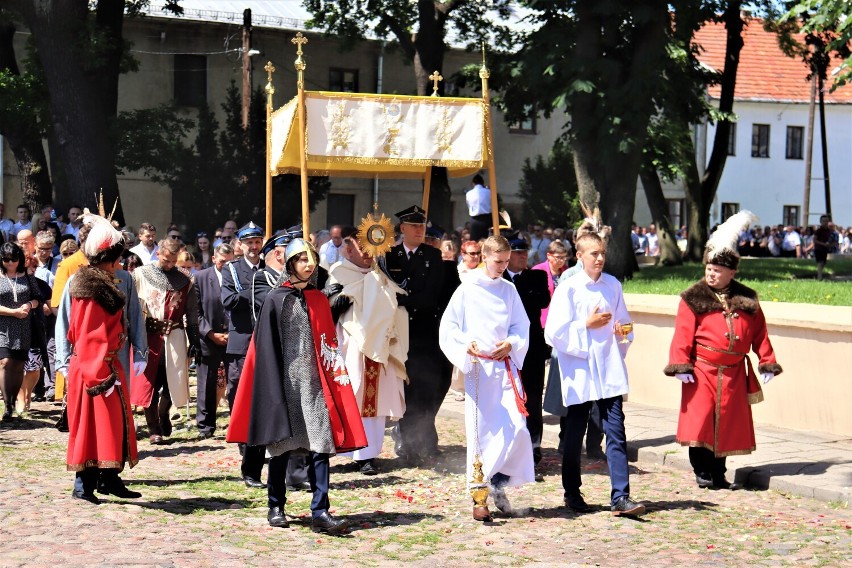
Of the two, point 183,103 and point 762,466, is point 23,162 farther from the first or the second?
point 762,466

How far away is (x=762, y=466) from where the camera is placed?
1020cm

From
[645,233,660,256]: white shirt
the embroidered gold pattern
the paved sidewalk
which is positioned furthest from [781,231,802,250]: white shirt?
the embroidered gold pattern

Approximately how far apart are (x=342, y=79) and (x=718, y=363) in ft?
109

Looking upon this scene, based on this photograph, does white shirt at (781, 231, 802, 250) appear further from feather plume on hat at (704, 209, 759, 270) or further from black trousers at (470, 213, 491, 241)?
feather plume on hat at (704, 209, 759, 270)

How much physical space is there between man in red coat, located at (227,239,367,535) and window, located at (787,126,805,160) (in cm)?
5212

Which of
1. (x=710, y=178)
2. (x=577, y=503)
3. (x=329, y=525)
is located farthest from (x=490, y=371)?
(x=710, y=178)

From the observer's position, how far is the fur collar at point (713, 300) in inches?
386

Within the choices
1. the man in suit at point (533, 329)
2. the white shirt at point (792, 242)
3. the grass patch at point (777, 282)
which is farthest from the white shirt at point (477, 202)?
the white shirt at point (792, 242)

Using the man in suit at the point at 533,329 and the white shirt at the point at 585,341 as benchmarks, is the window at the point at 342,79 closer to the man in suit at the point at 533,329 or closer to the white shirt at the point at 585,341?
the man in suit at the point at 533,329

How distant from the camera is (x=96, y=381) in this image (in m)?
8.76

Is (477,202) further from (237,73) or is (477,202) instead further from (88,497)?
(237,73)

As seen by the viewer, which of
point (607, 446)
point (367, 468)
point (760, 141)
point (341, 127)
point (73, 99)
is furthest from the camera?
point (760, 141)

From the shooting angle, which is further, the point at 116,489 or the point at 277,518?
the point at 116,489

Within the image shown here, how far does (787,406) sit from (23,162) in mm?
19680
